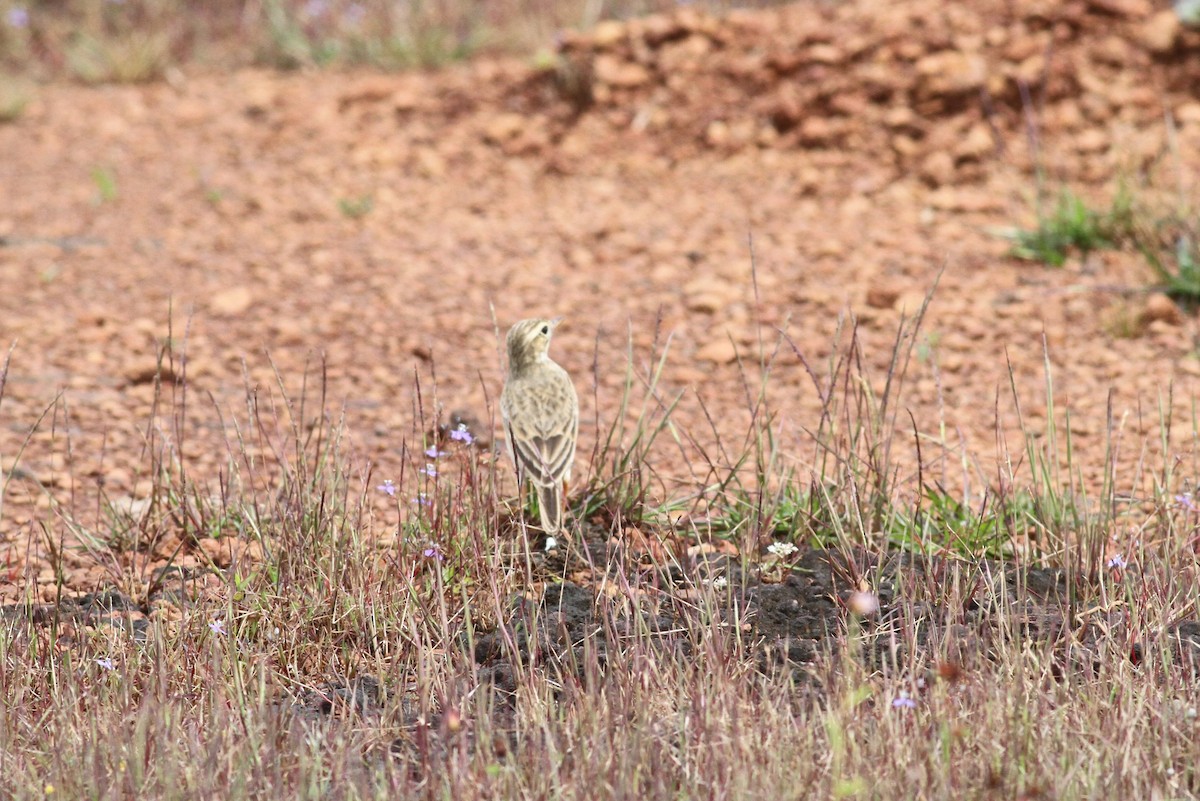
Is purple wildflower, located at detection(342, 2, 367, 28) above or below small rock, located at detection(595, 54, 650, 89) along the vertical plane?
above

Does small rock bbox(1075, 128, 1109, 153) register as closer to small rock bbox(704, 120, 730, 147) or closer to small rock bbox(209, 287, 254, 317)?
small rock bbox(704, 120, 730, 147)

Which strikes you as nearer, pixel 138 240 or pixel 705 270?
pixel 705 270

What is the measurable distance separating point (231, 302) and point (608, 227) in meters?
1.79

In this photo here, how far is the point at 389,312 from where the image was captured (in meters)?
6.37

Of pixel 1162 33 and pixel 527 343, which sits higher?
pixel 1162 33

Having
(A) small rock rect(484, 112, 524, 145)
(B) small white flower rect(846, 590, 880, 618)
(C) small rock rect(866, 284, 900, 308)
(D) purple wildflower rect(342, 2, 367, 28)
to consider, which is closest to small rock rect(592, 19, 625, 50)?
(A) small rock rect(484, 112, 524, 145)

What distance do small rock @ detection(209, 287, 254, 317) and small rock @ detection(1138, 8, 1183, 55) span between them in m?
4.58

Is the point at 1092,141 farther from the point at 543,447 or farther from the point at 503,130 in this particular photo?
the point at 543,447

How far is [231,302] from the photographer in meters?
6.39

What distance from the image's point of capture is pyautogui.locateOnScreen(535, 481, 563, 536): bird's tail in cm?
406

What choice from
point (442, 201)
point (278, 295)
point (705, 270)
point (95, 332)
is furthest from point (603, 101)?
point (95, 332)

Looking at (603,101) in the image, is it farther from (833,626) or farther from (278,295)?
(833,626)

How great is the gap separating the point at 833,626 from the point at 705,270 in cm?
313

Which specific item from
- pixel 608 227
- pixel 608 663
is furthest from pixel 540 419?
pixel 608 227
